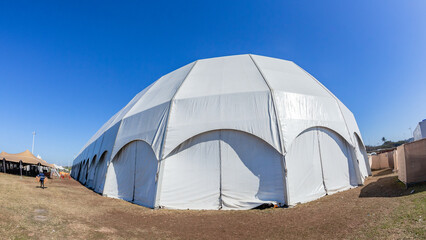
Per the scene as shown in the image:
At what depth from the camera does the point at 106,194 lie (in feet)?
51.0

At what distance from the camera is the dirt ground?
256 inches

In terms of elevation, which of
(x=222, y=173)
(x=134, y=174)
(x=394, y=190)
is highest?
(x=222, y=173)

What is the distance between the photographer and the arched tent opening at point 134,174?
12.6 m

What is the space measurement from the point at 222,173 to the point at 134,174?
594 centimetres

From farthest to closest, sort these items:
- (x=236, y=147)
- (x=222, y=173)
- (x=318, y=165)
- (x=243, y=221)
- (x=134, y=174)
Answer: (x=134, y=174) → (x=318, y=165) → (x=236, y=147) → (x=222, y=173) → (x=243, y=221)

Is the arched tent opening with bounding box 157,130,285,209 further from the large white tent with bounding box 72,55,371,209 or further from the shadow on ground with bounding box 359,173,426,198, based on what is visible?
the shadow on ground with bounding box 359,173,426,198

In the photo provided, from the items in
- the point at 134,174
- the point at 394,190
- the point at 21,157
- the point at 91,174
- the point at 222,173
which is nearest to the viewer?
the point at 394,190

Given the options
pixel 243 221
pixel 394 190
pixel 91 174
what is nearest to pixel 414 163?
pixel 394 190

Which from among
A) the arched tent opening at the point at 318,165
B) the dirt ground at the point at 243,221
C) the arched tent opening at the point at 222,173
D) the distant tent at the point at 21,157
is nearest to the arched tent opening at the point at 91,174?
the distant tent at the point at 21,157

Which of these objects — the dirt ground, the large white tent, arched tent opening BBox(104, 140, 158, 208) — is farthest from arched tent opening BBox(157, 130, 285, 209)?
arched tent opening BBox(104, 140, 158, 208)

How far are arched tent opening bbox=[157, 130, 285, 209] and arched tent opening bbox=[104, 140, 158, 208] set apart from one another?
118 cm

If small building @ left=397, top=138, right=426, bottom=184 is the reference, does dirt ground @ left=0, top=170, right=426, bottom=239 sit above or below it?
below

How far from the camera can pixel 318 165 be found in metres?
12.6

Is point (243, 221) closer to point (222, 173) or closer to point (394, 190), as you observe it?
point (222, 173)
